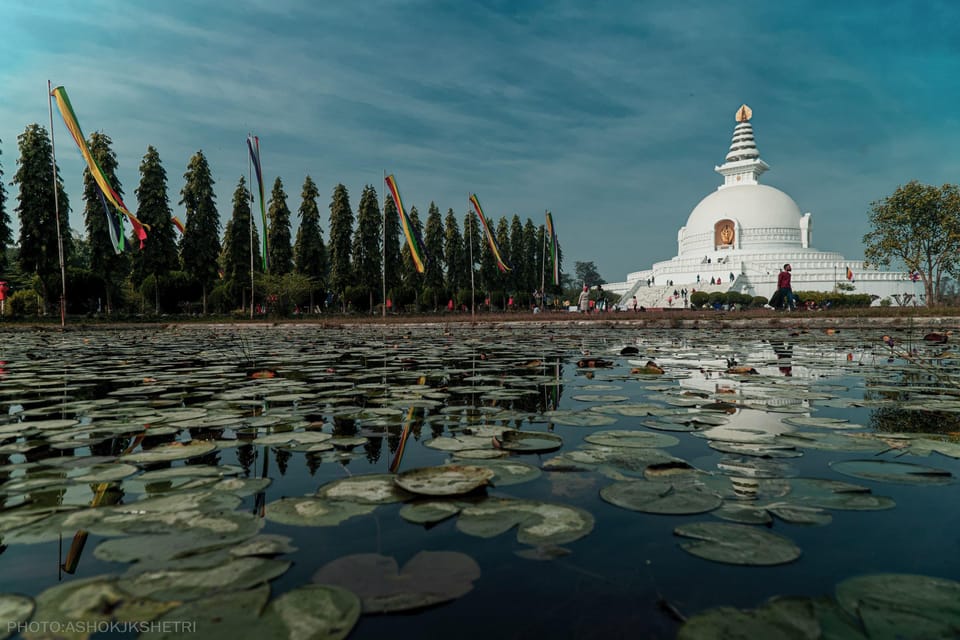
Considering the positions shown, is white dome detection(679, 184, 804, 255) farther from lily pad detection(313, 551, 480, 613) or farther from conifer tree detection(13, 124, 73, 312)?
lily pad detection(313, 551, 480, 613)

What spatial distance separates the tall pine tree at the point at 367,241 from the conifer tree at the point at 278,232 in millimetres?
4560

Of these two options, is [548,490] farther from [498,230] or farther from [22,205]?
[498,230]

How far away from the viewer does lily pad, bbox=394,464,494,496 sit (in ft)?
5.41

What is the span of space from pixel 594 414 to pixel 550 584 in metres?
1.86

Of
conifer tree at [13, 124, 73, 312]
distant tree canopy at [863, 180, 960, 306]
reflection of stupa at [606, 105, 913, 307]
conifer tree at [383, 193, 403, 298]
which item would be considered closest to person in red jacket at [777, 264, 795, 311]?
distant tree canopy at [863, 180, 960, 306]

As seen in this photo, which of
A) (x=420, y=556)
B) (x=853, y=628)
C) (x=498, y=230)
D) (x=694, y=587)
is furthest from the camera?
(x=498, y=230)

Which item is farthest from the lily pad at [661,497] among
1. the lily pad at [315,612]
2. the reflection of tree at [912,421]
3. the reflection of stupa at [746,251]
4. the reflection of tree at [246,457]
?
the reflection of stupa at [746,251]

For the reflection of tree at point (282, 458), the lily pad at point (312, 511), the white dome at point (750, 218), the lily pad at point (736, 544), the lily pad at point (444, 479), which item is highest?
the white dome at point (750, 218)

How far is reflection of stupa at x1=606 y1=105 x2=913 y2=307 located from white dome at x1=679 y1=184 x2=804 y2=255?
78 mm

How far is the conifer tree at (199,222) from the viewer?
97.7ft

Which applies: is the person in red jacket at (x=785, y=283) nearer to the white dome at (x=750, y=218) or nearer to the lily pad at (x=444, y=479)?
the lily pad at (x=444, y=479)

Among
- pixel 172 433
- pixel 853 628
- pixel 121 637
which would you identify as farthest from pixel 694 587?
pixel 172 433

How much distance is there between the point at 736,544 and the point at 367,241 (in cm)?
3594

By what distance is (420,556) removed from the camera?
125cm
